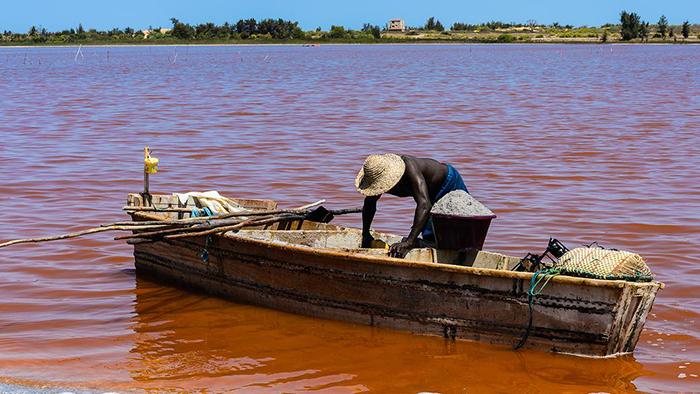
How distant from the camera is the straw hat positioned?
6859 mm

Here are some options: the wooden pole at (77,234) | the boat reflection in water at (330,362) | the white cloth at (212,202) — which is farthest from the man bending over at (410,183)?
the wooden pole at (77,234)

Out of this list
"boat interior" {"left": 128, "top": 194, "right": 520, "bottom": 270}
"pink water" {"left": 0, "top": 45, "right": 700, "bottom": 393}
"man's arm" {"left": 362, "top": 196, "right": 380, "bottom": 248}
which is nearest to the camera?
"pink water" {"left": 0, "top": 45, "right": 700, "bottom": 393}

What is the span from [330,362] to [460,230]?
1.35 metres

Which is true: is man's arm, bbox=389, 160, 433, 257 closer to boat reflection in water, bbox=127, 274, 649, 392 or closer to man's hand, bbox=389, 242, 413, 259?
man's hand, bbox=389, 242, 413, 259

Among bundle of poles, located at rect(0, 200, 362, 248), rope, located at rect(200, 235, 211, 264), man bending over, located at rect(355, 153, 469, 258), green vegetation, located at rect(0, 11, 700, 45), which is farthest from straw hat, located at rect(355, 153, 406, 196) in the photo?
green vegetation, located at rect(0, 11, 700, 45)

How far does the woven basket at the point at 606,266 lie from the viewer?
577 cm

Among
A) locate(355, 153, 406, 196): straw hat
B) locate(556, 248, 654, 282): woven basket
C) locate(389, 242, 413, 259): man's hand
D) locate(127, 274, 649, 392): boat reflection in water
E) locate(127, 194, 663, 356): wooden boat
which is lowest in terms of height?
locate(127, 274, 649, 392): boat reflection in water

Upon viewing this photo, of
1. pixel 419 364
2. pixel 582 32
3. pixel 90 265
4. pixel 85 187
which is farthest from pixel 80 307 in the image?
pixel 582 32

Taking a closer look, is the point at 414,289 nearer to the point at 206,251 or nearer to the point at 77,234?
the point at 206,251

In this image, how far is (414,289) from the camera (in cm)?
637

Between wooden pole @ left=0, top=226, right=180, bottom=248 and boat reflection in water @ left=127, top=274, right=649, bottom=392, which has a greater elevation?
wooden pole @ left=0, top=226, right=180, bottom=248

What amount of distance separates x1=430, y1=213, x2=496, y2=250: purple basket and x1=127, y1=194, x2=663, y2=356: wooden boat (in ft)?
0.44

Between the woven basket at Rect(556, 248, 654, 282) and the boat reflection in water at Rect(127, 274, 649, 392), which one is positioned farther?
the boat reflection in water at Rect(127, 274, 649, 392)

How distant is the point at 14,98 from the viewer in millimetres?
28406
